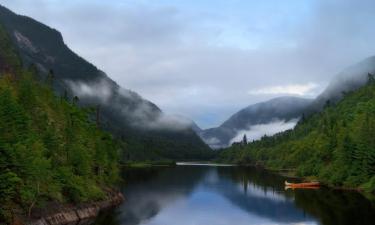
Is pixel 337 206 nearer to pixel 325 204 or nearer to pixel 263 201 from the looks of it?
pixel 325 204

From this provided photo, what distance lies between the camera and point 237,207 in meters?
124

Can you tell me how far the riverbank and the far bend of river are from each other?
265 cm

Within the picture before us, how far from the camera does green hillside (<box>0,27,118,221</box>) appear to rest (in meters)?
69.9

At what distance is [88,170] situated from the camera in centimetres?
10688

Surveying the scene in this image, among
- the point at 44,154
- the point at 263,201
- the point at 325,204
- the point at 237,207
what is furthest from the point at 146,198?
the point at 44,154

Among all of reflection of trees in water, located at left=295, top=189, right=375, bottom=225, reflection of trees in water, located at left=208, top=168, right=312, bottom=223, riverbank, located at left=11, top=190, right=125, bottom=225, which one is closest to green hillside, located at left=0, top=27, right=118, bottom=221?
riverbank, located at left=11, top=190, right=125, bottom=225

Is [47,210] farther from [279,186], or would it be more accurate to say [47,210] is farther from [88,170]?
[279,186]

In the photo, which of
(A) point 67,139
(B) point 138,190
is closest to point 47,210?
(A) point 67,139

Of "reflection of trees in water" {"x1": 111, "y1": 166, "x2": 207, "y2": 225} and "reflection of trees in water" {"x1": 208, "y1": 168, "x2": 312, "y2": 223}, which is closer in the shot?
"reflection of trees in water" {"x1": 111, "y1": 166, "x2": 207, "y2": 225}

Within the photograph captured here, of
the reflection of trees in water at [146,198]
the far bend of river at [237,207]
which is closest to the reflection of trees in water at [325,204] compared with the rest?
the far bend of river at [237,207]

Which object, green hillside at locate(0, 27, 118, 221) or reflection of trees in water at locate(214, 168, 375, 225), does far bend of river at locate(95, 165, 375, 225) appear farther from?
green hillside at locate(0, 27, 118, 221)

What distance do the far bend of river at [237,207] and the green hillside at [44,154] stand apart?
30.2 ft

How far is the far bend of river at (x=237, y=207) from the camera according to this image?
97.9 m

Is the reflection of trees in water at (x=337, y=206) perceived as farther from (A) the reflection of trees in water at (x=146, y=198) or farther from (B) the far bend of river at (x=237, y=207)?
(A) the reflection of trees in water at (x=146, y=198)
